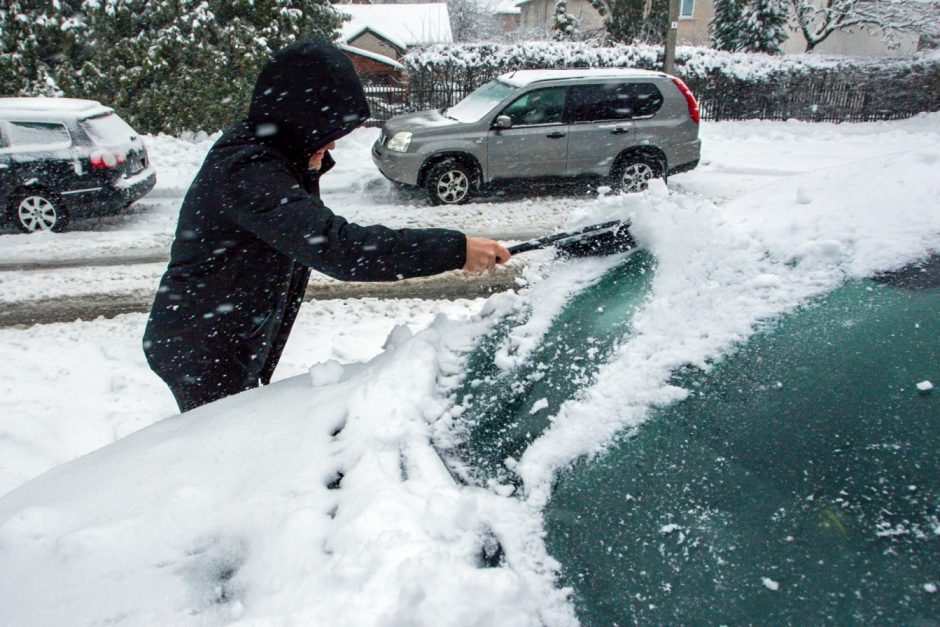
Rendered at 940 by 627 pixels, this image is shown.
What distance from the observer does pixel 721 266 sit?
67.2 inches

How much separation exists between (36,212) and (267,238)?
26.7 feet

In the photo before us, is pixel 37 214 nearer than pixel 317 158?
No

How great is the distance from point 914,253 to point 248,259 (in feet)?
5.90

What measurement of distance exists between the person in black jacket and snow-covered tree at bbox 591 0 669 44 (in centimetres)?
2353

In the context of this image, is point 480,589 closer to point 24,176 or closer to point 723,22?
point 24,176

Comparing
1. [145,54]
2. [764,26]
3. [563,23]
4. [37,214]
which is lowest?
[37,214]

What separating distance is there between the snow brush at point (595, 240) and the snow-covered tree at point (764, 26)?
23506 mm

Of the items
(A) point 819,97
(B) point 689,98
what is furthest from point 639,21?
(B) point 689,98

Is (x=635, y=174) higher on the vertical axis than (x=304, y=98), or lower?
lower

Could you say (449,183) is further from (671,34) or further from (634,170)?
(671,34)

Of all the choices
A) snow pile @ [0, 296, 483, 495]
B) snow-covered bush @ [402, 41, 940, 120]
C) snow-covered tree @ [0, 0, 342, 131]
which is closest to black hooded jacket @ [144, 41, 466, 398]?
snow pile @ [0, 296, 483, 495]

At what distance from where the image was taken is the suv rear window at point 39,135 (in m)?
8.32

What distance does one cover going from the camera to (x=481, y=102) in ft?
32.8

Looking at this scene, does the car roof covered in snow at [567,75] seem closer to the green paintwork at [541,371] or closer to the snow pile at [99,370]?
the snow pile at [99,370]
